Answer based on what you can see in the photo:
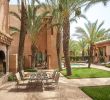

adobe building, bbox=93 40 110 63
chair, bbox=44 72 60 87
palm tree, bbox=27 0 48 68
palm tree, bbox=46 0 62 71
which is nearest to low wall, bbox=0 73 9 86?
chair, bbox=44 72 60 87

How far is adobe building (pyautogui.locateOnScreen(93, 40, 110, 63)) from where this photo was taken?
159 ft

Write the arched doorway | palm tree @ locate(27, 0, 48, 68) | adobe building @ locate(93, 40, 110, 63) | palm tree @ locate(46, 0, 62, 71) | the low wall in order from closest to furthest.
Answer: the low wall → the arched doorway → palm tree @ locate(46, 0, 62, 71) → palm tree @ locate(27, 0, 48, 68) → adobe building @ locate(93, 40, 110, 63)

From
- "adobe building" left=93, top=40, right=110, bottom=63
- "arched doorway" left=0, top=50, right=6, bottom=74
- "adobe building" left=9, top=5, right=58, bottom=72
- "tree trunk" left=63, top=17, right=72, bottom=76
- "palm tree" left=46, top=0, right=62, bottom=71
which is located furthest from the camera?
"adobe building" left=93, top=40, right=110, bottom=63

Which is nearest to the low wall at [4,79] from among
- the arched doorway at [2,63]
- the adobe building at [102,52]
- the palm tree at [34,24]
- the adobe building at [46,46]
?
the arched doorway at [2,63]

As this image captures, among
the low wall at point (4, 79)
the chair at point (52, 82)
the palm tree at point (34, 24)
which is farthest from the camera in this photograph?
the palm tree at point (34, 24)

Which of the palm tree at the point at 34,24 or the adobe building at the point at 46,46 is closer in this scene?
the palm tree at the point at 34,24

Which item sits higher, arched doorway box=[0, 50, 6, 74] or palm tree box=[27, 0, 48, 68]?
palm tree box=[27, 0, 48, 68]

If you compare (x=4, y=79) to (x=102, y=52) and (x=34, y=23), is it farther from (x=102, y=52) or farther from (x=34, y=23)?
(x=102, y=52)

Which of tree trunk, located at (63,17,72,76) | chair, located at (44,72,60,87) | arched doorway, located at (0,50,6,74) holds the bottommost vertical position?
chair, located at (44,72,60,87)

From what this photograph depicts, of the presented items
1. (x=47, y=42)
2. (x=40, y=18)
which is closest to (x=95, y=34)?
(x=47, y=42)

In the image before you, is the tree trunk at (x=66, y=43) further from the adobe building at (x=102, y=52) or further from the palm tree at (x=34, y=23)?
the adobe building at (x=102, y=52)

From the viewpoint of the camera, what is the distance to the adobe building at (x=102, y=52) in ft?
159

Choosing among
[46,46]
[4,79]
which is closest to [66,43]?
[4,79]

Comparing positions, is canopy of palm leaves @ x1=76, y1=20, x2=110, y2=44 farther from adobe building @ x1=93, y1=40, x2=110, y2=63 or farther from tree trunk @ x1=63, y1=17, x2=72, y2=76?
tree trunk @ x1=63, y1=17, x2=72, y2=76
